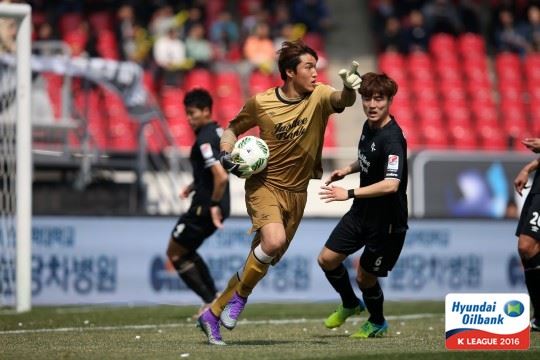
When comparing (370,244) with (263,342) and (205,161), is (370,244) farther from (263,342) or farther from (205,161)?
(205,161)

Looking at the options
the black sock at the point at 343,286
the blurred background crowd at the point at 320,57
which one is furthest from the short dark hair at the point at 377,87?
the blurred background crowd at the point at 320,57

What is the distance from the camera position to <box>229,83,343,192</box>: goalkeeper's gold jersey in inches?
385

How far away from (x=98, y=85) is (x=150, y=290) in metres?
6.04

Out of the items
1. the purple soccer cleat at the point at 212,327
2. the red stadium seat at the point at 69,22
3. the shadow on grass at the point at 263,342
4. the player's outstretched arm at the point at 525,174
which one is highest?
the red stadium seat at the point at 69,22

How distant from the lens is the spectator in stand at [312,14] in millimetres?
25469

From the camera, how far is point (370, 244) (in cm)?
1041

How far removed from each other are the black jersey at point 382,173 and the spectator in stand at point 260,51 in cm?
1388

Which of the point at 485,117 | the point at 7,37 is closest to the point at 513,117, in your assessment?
the point at 485,117

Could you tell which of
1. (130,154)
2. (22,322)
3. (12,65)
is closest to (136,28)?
(130,154)

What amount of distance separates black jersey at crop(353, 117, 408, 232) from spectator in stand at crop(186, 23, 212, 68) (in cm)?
1344

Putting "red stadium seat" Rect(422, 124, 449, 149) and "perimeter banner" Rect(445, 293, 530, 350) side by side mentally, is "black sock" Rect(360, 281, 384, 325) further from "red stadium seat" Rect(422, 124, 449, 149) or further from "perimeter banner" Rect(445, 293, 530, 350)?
"red stadium seat" Rect(422, 124, 449, 149)

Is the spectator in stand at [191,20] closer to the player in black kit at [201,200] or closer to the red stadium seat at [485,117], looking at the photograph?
the red stadium seat at [485,117]

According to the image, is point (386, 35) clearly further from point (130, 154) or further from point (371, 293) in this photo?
point (371, 293)

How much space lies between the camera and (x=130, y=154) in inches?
778
